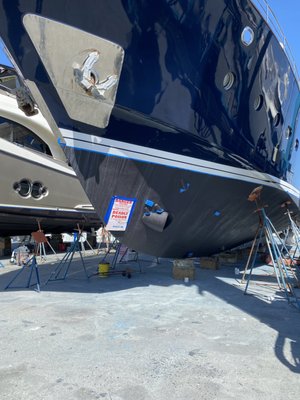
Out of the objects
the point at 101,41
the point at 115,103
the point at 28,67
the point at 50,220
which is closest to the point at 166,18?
the point at 101,41

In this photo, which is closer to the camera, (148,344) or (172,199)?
(148,344)

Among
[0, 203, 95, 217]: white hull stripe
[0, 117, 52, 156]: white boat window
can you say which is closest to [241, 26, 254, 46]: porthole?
[0, 203, 95, 217]: white hull stripe

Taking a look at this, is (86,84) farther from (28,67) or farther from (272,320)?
(272,320)

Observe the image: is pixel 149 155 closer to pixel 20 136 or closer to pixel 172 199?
pixel 172 199

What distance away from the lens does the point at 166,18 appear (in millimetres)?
5113

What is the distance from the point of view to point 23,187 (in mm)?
9977

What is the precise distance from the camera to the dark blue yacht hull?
476 centimetres

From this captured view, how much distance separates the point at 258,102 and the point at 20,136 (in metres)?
8.16

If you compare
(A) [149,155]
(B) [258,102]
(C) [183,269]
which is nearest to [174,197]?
(A) [149,155]

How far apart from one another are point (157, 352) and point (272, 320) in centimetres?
188

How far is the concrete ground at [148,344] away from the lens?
2.78 metres

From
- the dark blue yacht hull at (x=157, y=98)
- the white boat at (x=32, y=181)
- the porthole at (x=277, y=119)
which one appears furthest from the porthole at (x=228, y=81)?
the white boat at (x=32, y=181)

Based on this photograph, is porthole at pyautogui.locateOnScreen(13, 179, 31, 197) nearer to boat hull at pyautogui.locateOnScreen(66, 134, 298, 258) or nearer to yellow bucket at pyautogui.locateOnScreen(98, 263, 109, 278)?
Result: yellow bucket at pyautogui.locateOnScreen(98, 263, 109, 278)

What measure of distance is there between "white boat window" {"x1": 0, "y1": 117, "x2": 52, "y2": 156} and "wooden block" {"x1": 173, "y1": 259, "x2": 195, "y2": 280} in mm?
6285
